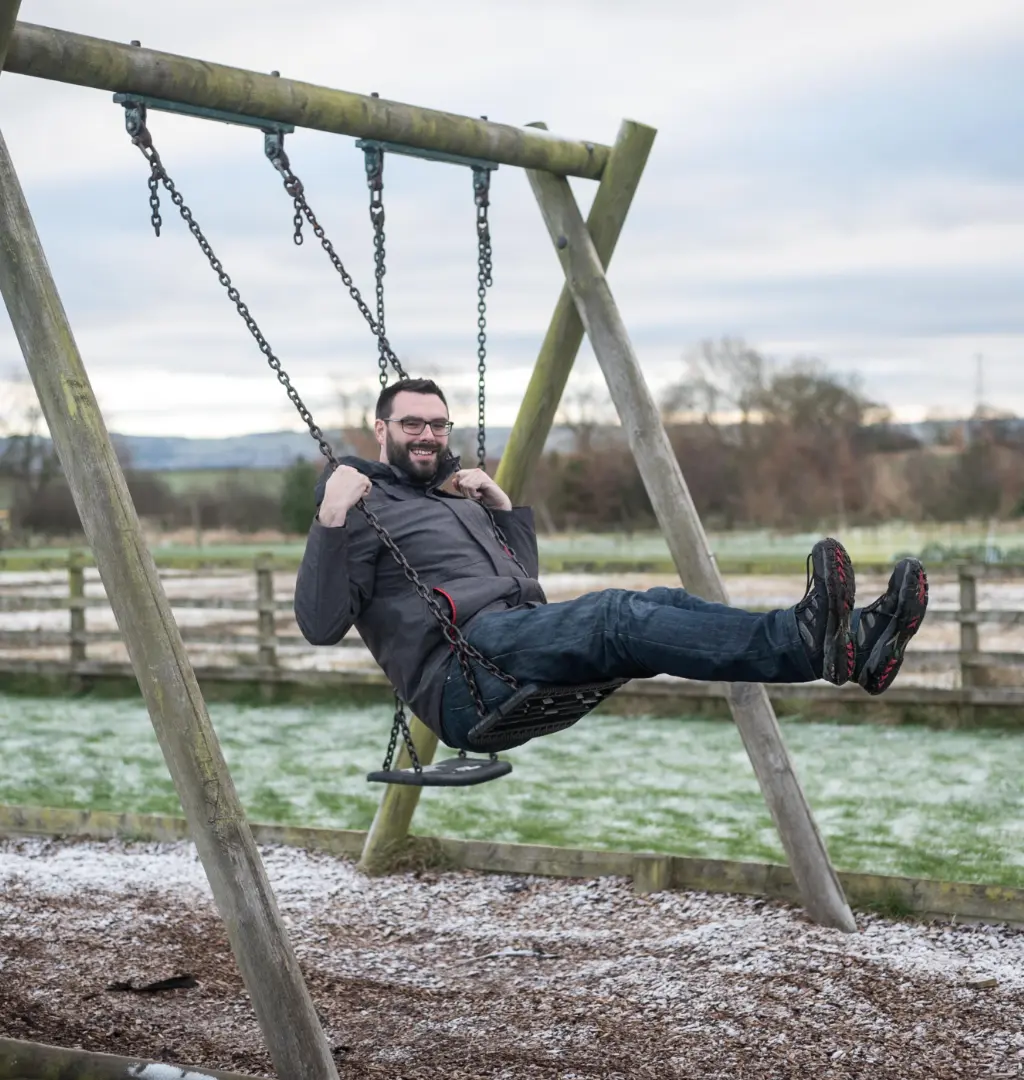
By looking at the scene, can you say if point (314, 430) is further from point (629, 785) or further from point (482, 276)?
point (629, 785)

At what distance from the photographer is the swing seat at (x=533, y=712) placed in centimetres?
372

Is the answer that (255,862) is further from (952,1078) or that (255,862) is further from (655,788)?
(655,788)

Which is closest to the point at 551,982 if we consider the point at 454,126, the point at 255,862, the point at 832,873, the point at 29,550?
the point at 832,873

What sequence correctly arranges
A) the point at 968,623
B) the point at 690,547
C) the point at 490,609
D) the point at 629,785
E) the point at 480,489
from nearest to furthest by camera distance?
the point at 490,609
the point at 480,489
the point at 690,547
the point at 629,785
the point at 968,623

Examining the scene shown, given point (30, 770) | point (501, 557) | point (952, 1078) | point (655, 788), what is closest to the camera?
point (952, 1078)

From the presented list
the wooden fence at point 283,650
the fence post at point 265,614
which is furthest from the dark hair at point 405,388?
the fence post at point 265,614

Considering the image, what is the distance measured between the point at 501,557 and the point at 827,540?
1172 mm

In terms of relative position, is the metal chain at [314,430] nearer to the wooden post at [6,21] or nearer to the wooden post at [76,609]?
the wooden post at [6,21]

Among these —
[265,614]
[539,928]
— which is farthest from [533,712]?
[265,614]

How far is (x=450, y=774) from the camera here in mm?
4074

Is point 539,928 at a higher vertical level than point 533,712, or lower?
lower

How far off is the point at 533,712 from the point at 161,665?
0.98 meters

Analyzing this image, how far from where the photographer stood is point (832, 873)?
4.93 m

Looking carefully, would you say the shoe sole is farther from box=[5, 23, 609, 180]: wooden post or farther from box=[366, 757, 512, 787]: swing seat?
box=[5, 23, 609, 180]: wooden post
